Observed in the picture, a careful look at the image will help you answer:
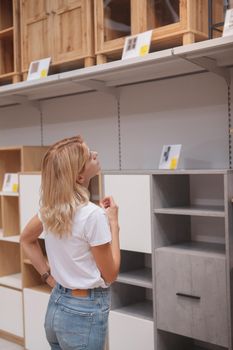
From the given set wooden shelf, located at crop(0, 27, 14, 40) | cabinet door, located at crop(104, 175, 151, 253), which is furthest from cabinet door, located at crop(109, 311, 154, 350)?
wooden shelf, located at crop(0, 27, 14, 40)

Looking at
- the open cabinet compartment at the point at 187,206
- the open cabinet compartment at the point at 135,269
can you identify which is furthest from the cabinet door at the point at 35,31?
the open cabinet compartment at the point at 135,269

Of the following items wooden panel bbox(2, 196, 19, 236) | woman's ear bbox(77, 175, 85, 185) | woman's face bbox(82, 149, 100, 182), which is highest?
woman's face bbox(82, 149, 100, 182)

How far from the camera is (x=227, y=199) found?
2.24m

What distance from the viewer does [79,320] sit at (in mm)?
1673

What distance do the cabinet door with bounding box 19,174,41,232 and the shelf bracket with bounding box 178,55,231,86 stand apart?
1466 mm

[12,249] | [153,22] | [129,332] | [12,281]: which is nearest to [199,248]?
[129,332]

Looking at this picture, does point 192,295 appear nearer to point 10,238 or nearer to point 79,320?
point 79,320

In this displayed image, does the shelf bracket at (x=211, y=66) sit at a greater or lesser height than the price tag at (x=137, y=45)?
lesser

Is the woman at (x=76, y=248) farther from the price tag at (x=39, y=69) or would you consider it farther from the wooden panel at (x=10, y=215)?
the wooden panel at (x=10, y=215)

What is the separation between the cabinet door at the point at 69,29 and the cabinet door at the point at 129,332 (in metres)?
1.67

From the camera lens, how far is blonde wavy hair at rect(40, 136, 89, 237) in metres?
1.63

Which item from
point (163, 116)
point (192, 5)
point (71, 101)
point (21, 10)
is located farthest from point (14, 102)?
point (192, 5)

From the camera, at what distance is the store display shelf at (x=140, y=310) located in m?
2.78

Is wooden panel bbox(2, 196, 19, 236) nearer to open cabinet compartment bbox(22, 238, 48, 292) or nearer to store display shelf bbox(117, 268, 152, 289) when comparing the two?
open cabinet compartment bbox(22, 238, 48, 292)
